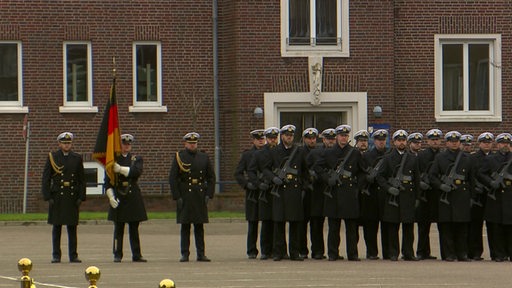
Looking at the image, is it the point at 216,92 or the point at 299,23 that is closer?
the point at 299,23

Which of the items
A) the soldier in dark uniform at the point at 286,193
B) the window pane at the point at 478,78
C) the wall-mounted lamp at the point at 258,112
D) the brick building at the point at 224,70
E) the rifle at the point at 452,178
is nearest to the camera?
the soldier in dark uniform at the point at 286,193

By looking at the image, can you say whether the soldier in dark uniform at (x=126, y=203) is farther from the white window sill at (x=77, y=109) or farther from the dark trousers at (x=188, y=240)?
the white window sill at (x=77, y=109)

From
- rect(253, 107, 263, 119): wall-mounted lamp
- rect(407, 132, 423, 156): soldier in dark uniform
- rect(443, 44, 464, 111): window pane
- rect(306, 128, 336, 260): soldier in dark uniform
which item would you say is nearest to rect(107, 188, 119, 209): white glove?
rect(306, 128, 336, 260): soldier in dark uniform

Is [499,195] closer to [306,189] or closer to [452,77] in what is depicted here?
[306,189]

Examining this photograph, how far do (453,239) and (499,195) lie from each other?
39.4 inches

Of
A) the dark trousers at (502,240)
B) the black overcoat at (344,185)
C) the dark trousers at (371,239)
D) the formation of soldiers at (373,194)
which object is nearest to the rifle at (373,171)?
the formation of soldiers at (373,194)

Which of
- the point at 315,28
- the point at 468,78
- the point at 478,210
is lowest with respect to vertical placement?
the point at 478,210

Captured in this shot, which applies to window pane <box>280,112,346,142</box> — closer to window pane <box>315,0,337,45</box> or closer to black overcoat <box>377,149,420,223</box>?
window pane <box>315,0,337,45</box>

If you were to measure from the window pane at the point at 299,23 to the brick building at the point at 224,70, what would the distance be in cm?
4

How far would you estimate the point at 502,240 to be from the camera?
25219 mm

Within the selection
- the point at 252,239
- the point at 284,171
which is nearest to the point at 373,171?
the point at 284,171

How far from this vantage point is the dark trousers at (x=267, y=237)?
81.2 feet

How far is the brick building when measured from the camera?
40094mm

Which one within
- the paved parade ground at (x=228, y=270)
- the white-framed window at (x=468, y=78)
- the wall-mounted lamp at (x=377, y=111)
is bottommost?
the paved parade ground at (x=228, y=270)
